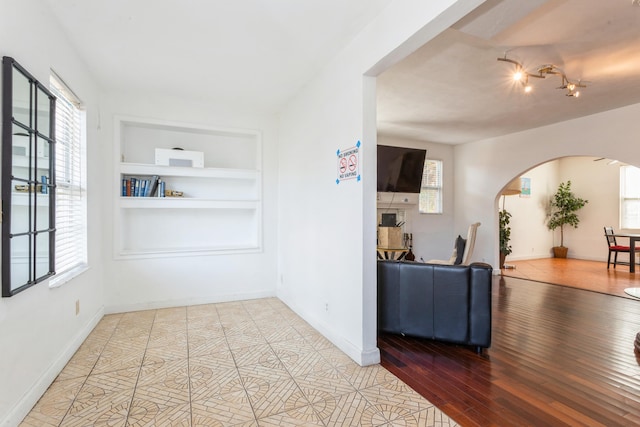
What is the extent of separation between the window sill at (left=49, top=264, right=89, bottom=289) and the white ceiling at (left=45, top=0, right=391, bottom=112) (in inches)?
80.8

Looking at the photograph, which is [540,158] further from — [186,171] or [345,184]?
[186,171]

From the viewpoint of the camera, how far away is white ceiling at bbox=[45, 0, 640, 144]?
2.41 m

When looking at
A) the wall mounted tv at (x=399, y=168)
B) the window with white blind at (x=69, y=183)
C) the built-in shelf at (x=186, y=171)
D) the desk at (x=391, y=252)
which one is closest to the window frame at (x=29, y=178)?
the window with white blind at (x=69, y=183)

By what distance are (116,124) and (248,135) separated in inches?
66.2

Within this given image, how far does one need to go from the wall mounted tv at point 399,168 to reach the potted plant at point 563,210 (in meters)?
5.33

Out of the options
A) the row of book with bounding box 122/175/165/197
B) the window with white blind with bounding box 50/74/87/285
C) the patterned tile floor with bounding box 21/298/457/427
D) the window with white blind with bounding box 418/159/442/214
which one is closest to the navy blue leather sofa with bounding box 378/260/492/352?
the patterned tile floor with bounding box 21/298/457/427

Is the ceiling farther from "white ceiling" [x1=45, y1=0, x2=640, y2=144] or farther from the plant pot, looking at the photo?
the plant pot

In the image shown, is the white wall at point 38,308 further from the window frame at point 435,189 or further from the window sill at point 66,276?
the window frame at point 435,189

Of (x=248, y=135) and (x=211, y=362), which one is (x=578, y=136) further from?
(x=211, y=362)

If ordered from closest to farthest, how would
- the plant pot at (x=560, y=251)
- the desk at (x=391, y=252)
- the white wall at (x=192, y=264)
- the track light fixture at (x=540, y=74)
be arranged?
the track light fixture at (x=540, y=74) → the white wall at (x=192, y=264) → the desk at (x=391, y=252) → the plant pot at (x=560, y=251)

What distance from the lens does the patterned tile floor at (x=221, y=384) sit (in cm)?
197

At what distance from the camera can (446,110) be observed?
16.4 feet

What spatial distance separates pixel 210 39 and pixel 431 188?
591 cm

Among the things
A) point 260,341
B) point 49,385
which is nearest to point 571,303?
point 260,341
